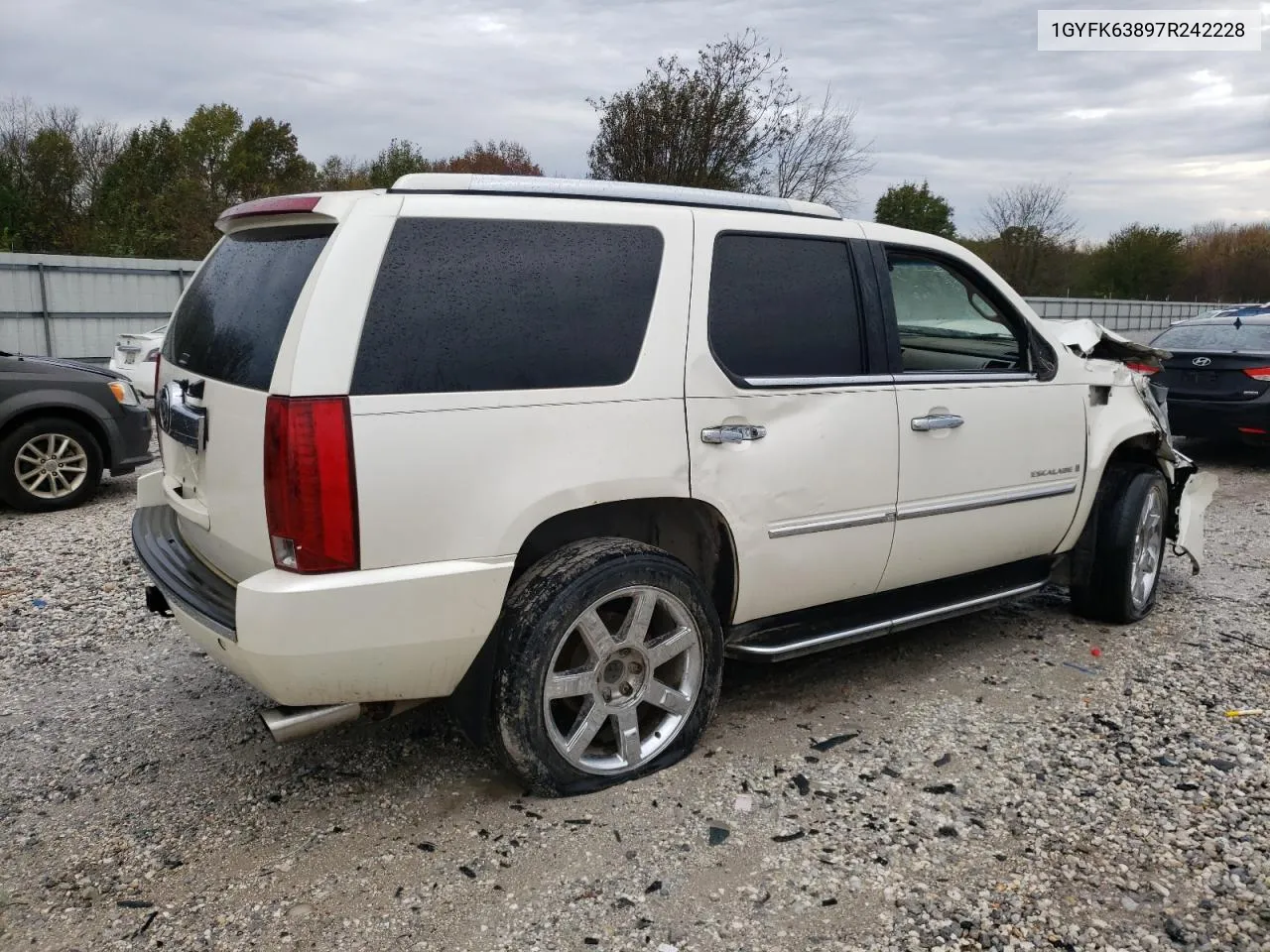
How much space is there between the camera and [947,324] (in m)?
4.66

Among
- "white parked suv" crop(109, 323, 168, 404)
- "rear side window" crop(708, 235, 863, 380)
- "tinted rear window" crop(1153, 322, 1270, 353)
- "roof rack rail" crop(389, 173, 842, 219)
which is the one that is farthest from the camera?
"white parked suv" crop(109, 323, 168, 404)

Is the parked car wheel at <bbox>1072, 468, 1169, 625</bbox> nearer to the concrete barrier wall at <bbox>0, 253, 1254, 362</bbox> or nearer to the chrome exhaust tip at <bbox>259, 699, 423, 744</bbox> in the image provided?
the chrome exhaust tip at <bbox>259, 699, 423, 744</bbox>

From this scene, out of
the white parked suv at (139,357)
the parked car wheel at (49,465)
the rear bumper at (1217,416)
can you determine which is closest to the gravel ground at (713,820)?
the parked car wheel at (49,465)

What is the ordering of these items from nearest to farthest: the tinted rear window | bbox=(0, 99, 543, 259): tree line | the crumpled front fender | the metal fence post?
the crumpled front fender → the tinted rear window → the metal fence post → bbox=(0, 99, 543, 259): tree line

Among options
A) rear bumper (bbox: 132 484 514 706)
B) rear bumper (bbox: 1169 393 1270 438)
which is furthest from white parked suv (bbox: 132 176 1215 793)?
rear bumper (bbox: 1169 393 1270 438)

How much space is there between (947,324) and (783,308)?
4.90ft

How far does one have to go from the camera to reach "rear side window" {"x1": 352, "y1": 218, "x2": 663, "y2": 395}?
9.00 feet

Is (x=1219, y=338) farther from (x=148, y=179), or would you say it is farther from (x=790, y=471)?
(x=148, y=179)

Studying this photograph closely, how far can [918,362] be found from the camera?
4.45 meters

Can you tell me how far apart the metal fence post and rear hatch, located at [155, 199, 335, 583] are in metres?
14.0

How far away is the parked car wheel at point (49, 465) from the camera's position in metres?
7.21

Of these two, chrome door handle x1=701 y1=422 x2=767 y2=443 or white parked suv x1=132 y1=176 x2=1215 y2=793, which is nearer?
white parked suv x1=132 y1=176 x2=1215 y2=793

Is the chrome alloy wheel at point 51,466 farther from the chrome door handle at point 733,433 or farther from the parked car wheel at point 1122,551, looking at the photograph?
the parked car wheel at point 1122,551

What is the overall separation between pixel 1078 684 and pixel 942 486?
1077 mm
